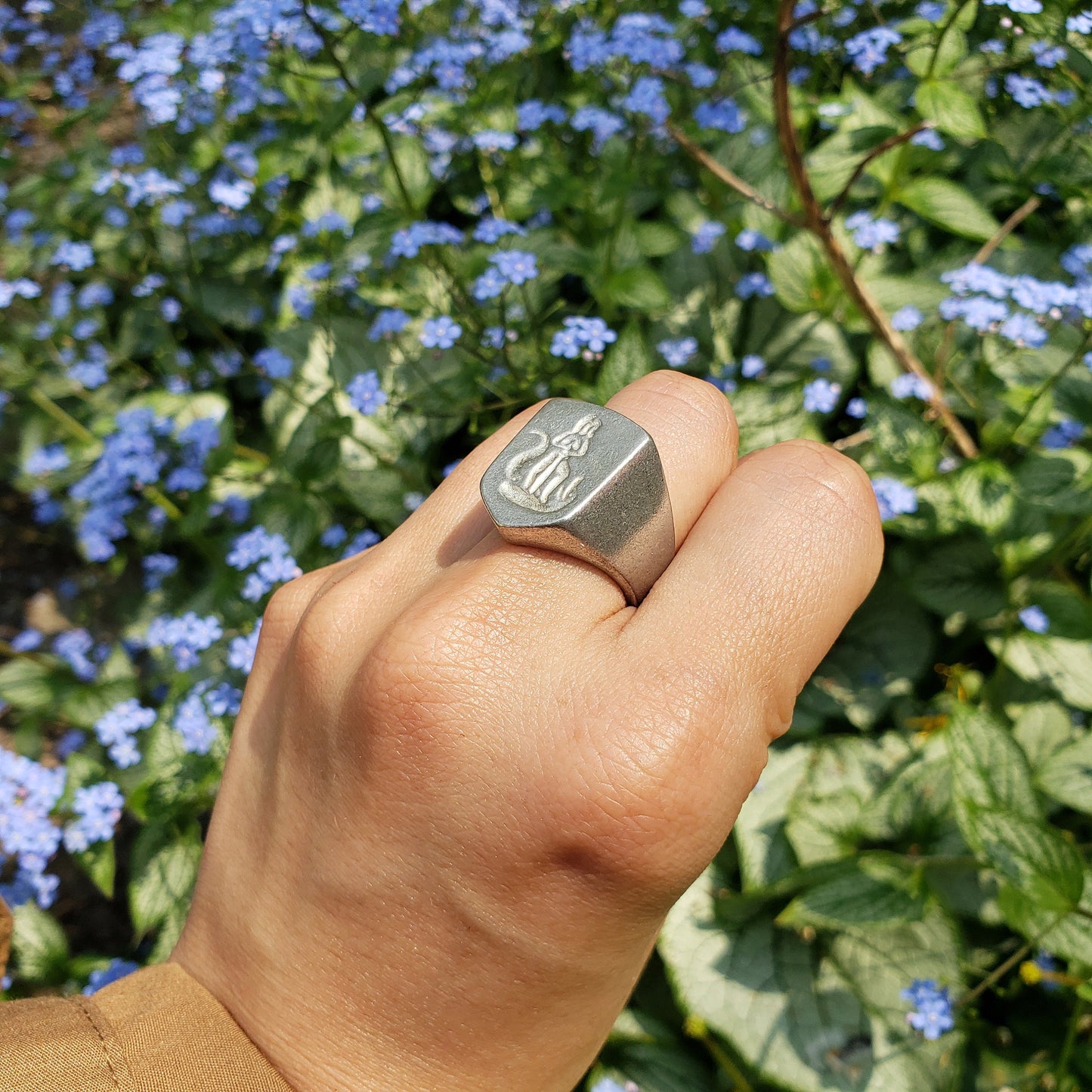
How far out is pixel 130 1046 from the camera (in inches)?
48.7

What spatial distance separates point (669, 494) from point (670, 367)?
5.80 ft

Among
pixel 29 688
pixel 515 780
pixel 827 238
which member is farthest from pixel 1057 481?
pixel 29 688

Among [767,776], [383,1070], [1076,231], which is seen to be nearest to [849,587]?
[383,1070]

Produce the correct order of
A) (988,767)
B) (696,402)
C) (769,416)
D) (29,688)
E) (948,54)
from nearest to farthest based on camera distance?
(696,402) < (988,767) < (948,54) < (769,416) < (29,688)

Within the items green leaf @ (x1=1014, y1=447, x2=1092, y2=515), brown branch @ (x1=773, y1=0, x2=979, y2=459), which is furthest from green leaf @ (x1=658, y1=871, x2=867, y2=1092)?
brown branch @ (x1=773, y1=0, x2=979, y2=459)

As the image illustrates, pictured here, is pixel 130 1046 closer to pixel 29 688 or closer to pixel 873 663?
pixel 873 663

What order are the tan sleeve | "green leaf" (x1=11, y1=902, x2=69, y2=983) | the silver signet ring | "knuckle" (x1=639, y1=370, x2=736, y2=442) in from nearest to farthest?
the tan sleeve < the silver signet ring < "knuckle" (x1=639, y1=370, x2=736, y2=442) < "green leaf" (x1=11, y1=902, x2=69, y2=983)

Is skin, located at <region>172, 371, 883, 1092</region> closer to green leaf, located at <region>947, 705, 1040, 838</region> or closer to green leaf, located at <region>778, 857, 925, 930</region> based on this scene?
green leaf, located at <region>778, 857, 925, 930</region>

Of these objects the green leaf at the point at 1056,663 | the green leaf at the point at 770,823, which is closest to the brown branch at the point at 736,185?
the green leaf at the point at 1056,663

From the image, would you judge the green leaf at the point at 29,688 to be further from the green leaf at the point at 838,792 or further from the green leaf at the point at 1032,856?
the green leaf at the point at 1032,856

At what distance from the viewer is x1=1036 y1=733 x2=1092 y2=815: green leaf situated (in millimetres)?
2396

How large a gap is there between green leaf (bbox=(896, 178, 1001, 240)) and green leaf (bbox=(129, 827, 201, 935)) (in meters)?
3.19

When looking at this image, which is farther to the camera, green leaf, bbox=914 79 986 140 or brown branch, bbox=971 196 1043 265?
brown branch, bbox=971 196 1043 265

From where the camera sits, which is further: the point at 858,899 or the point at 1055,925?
the point at 858,899
